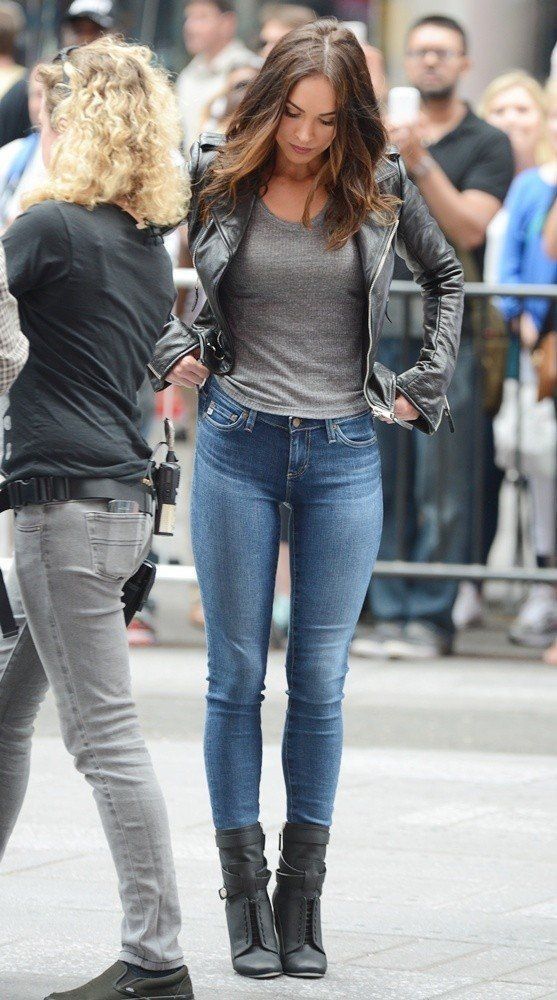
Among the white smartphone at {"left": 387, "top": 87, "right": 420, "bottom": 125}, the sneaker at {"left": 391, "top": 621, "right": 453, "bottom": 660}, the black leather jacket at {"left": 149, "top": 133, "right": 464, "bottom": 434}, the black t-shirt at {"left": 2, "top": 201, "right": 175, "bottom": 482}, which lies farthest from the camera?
the sneaker at {"left": 391, "top": 621, "right": 453, "bottom": 660}

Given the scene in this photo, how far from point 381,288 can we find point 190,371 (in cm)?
45

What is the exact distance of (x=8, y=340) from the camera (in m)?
3.19

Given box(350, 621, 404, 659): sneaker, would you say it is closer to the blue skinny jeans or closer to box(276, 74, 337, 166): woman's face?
the blue skinny jeans

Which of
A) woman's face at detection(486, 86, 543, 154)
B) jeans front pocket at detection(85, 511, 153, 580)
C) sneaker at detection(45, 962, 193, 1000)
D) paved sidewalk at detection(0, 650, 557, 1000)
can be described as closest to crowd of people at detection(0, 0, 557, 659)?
paved sidewalk at detection(0, 650, 557, 1000)

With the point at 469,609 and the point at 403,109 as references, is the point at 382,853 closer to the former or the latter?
the point at 403,109

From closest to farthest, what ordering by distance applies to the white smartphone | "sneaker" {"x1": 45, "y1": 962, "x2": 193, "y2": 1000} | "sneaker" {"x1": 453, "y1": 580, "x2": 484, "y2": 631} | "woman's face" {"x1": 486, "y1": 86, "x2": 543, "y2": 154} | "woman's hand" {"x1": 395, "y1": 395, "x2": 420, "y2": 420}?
"sneaker" {"x1": 45, "y1": 962, "x2": 193, "y2": 1000}
"woman's hand" {"x1": 395, "y1": 395, "x2": 420, "y2": 420}
the white smartphone
"sneaker" {"x1": 453, "y1": 580, "x2": 484, "y2": 631}
"woman's face" {"x1": 486, "y1": 86, "x2": 543, "y2": 154}

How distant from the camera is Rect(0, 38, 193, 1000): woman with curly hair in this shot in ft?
11.1

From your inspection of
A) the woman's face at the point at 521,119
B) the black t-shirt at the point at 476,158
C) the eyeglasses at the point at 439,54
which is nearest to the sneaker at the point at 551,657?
the black t-shirt at the point at 476,158

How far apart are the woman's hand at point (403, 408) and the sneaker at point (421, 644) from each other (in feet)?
12.6

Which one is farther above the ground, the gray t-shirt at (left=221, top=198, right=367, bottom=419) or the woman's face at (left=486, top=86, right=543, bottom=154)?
the woman's face at (left=486, top=86, right=543, bottom=154)

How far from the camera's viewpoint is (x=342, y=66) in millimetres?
3711

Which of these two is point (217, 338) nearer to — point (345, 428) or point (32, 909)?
point (345, 428)

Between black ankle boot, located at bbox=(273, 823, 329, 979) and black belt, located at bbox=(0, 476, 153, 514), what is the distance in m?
0.92

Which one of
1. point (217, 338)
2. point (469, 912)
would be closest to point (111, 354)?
point (217, 338)
